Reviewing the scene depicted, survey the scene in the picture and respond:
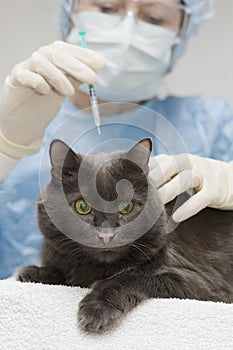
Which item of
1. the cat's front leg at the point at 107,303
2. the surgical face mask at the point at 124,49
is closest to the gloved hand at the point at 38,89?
the surgical face mask at the point at 124,49

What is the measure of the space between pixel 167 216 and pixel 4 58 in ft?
2.86

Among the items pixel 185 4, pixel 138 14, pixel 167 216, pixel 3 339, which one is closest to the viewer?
pixel 3 339

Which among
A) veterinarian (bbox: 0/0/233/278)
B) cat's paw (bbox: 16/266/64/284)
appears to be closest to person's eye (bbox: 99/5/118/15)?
veterinarian (bbox: 0/0/233/278)

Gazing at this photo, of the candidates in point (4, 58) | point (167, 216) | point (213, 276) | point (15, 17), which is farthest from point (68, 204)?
point (15, 17)

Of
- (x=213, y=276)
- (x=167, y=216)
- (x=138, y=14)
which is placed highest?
(x=138, y=14)

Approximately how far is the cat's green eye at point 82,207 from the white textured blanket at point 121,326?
124mm

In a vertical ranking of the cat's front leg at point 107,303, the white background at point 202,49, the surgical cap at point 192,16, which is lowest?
the white background at point 202,49

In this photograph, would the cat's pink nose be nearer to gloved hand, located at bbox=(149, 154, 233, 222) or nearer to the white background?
gloved hand, located at bbox=(149, 154, 233, 222)

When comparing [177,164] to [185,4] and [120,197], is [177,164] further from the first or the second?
[185,4]

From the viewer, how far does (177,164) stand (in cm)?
92

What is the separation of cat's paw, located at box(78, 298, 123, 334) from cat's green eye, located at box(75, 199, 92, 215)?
124 millimetres

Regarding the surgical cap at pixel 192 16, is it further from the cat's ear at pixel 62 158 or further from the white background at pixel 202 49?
the cat's ear at pixel 62 158

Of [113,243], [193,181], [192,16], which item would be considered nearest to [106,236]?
[113,243]

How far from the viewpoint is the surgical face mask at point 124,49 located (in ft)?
4.26
